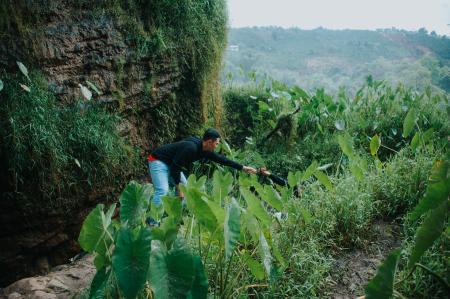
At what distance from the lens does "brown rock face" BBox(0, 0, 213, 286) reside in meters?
3.04

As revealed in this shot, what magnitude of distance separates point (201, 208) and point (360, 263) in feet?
4.31

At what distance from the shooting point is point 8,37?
295 cm

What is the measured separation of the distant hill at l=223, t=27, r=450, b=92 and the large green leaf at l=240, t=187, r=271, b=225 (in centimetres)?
1101

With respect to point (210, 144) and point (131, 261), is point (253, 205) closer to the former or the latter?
point (131, 261)

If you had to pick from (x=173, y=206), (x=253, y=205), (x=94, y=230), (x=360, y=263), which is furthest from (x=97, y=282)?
(x=360, y=263)


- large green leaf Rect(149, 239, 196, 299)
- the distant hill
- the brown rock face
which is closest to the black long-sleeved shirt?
the brown rock face

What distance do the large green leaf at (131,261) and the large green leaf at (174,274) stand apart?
0.05 m

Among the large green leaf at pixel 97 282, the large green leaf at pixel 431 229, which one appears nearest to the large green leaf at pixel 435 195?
the large green leaf at pixel 431 229

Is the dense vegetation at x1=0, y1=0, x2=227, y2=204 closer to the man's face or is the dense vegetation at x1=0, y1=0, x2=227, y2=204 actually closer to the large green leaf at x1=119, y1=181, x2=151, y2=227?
the man's face

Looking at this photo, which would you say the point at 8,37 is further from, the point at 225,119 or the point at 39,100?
the point at 225,119

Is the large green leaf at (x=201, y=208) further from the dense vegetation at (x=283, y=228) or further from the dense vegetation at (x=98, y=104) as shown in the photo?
the dense vegetation at (x=98, y=104)

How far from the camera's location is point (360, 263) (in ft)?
7.39

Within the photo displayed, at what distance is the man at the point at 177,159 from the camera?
3367 mm

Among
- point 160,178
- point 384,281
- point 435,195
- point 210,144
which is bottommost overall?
point 160,178
